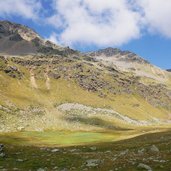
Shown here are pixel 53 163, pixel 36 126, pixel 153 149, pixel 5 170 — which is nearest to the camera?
pixel 5 170

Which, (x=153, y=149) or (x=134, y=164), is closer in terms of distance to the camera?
(x=134, y=164)

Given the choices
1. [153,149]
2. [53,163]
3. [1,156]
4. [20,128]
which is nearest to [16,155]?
[1,156]

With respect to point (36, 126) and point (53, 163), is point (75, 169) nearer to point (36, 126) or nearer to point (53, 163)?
point (53, 163)

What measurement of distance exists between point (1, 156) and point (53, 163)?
45.9 feet

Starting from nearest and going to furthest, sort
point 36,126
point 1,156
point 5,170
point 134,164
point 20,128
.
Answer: point 134,164, point 5,170, point 1,156, point 20,128, point 36,126

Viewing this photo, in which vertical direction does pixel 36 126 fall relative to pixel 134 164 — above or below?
above

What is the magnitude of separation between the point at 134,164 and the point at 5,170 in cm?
1411

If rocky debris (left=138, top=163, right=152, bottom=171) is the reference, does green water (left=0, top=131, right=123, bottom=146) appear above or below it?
above

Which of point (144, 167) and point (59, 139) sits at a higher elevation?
point (59, 139)

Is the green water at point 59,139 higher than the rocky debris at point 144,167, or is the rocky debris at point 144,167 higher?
the green water at point 59,139

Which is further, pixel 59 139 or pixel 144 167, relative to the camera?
pixel 59 139

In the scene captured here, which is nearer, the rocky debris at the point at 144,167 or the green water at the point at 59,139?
the rocky debris at the point at 144,167

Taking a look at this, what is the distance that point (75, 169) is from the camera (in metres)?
37.2

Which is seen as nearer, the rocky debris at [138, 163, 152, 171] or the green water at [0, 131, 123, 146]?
the rocky debris at [138, 163, 152, 171]
